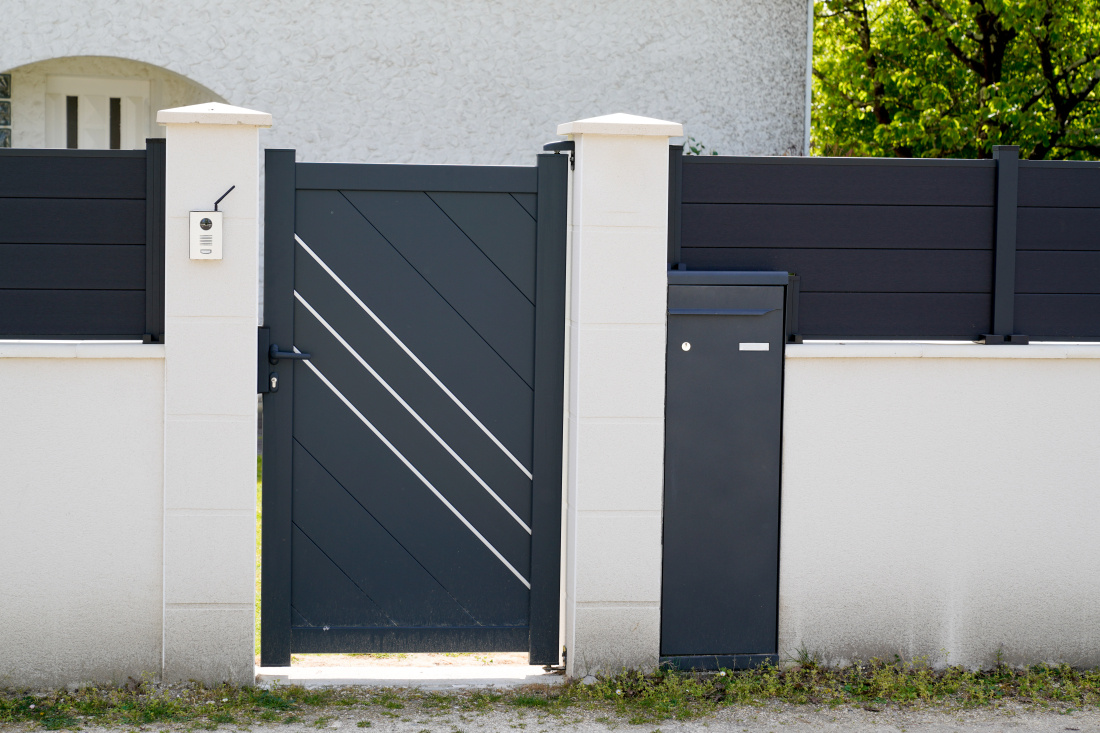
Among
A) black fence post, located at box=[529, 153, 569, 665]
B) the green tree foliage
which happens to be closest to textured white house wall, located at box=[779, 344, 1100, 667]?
black fence post, located at box=[529, 153, 569, 665]

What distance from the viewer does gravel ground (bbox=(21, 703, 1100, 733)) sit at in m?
3.78

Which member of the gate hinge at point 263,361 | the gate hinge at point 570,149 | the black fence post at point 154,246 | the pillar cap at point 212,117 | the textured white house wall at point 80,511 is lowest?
the textured white house wall at point 80,511

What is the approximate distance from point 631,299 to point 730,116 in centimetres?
595

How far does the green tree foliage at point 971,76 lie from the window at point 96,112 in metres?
10.6

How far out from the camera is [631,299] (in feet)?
13.6

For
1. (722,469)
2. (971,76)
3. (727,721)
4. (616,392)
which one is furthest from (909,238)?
(971,76)

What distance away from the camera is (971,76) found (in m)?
16.2

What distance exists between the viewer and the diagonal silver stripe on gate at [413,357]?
414 cm

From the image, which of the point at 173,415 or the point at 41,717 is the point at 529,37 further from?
the point at 41,717

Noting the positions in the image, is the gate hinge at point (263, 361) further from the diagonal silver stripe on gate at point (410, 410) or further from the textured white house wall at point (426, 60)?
the textured white house wall at point (426, 60)

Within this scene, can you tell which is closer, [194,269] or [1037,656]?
[194,269]

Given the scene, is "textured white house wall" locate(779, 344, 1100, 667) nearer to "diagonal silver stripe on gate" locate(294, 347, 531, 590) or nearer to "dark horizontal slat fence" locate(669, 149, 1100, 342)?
"dark horizontal slat fence" locate(669, 149, 1100, 342)

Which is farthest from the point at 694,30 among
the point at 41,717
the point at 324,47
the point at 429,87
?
the point at 41,717

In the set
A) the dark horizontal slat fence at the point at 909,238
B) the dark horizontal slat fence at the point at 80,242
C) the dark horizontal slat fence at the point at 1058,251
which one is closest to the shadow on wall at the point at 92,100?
the dark horizontal slat fence at the point at 80,242
